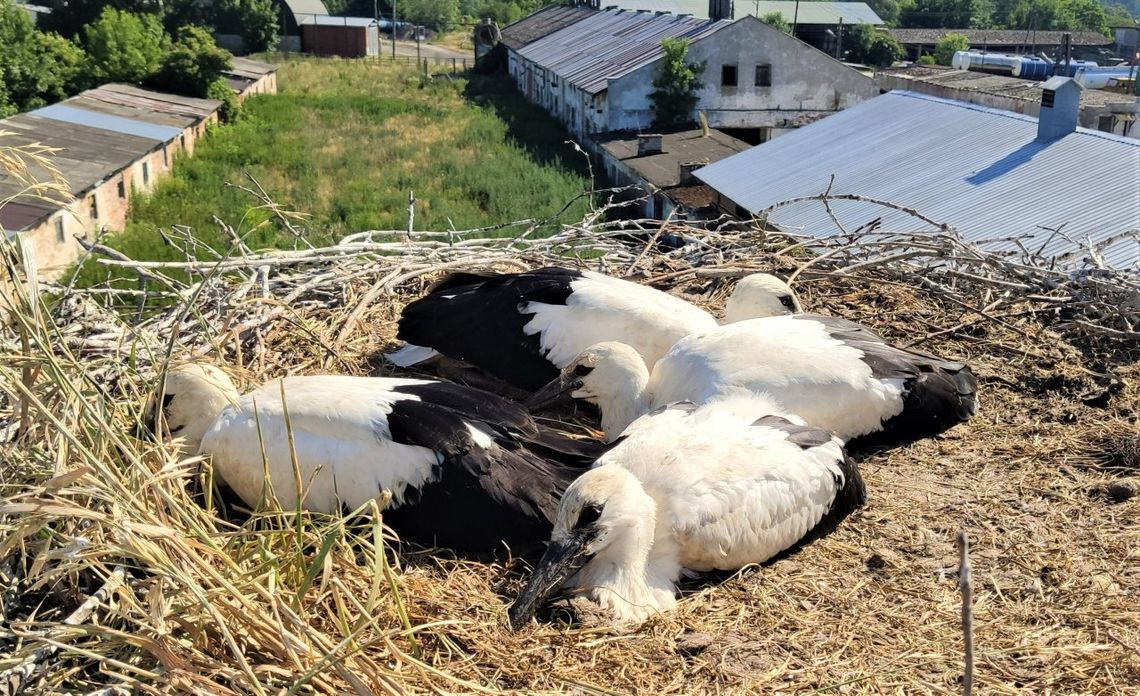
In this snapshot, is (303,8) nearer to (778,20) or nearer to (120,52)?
(778,20)

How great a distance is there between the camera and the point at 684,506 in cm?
360

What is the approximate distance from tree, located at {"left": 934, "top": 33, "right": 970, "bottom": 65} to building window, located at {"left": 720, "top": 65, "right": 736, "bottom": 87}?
3244 centimetres

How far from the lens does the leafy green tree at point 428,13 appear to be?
72.4 m

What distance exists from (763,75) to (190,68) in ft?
50.1

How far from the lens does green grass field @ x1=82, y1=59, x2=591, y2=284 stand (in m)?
18.5

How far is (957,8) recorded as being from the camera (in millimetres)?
76750

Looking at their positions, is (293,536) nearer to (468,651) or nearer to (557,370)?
(468,651)

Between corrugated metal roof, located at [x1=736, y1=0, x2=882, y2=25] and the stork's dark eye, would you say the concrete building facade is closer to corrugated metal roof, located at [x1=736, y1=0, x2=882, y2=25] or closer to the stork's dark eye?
the stork's dark eye

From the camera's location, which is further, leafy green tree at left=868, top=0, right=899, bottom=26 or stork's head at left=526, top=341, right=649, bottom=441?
leafy green tree at left=868, top=0, right=899, bottom=26

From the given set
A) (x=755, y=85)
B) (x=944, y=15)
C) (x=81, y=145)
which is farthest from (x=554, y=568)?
(x=944, y=15)

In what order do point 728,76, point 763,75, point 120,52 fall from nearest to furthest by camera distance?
point 763,75 → point 728,76 → point 120,52

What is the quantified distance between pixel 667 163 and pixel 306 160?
897cm

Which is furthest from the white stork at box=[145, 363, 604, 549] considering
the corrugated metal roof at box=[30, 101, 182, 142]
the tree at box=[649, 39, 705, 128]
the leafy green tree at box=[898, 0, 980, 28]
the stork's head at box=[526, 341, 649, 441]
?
the leafy green tree at box=[898, 0, 980, 28]

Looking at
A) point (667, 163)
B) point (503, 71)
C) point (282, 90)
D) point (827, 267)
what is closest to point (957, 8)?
point (503, 71)
